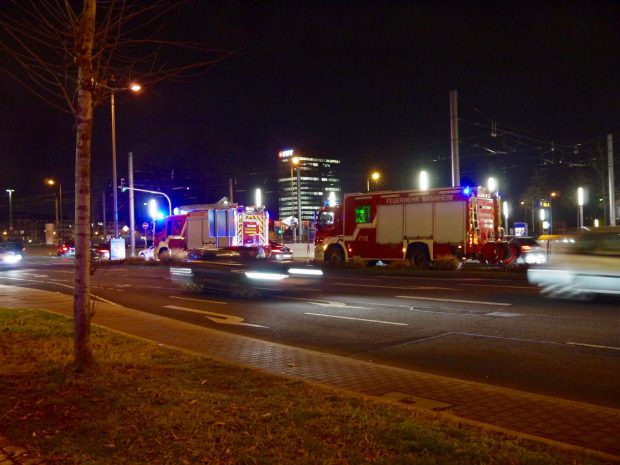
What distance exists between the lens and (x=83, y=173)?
24.3 ft

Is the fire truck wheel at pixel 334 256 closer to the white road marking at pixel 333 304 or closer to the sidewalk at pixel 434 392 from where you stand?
the white road marking at pixel 333 304

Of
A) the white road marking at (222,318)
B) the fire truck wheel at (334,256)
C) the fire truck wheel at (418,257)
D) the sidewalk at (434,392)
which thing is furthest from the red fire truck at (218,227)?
the sidewalk at (434,392)

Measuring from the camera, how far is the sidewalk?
213 inches

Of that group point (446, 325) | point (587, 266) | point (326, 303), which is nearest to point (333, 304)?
point (326, 303)

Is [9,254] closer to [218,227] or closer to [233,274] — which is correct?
[218,227]

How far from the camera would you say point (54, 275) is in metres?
30.1

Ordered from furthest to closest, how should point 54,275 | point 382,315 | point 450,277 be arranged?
point 54,275 → point 450,277 → point 382,315

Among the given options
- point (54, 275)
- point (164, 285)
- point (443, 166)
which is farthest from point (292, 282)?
point (443, 166)

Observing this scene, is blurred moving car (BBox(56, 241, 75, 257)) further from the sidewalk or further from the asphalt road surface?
the sidewalk

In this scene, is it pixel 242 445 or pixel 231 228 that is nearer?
pixel 242 445

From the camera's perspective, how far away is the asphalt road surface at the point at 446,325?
841 cm

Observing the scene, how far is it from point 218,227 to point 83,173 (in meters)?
23.5

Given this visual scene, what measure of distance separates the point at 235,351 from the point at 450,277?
48.3 ft

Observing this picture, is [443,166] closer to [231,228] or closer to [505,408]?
[231,228]
